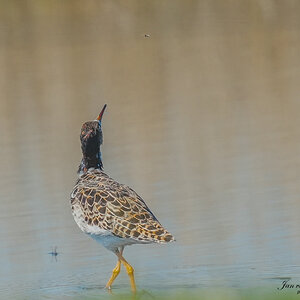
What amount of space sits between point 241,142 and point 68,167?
193 centimetres

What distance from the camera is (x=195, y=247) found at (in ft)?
35.7

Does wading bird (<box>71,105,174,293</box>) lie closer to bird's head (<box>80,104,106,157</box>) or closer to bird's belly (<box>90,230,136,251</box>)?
bird's belly (<box>90,230,136,251</box>)

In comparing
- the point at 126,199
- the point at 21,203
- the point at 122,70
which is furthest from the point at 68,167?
the point at 122,70

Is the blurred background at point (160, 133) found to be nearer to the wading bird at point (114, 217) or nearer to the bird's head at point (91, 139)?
the wading bird at point (114, 217)

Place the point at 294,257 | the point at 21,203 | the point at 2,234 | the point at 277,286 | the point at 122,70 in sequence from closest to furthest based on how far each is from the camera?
1. the point at 277,286
2. the point at 294,257
3. the point at 2,234
4. the point at 21,203
5. the point at 122,70

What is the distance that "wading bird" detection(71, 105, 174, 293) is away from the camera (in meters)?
9.46

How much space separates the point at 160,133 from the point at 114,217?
18.7ft

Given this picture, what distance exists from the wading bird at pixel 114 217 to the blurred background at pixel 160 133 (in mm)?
403

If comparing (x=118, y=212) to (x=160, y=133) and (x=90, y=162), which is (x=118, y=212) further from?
(x=160, y=133)

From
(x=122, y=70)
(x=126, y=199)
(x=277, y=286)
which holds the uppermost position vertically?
(x=122, y=70)

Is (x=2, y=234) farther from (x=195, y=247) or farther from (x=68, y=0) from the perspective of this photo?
(x=68, y=0)

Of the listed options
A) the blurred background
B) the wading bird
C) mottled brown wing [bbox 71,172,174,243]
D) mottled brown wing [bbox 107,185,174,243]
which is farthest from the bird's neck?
mottled brown wing [bbox 107,185,174,243]

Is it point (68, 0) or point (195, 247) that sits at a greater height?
point (68, 0)

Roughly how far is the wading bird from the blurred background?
1.32 ft
